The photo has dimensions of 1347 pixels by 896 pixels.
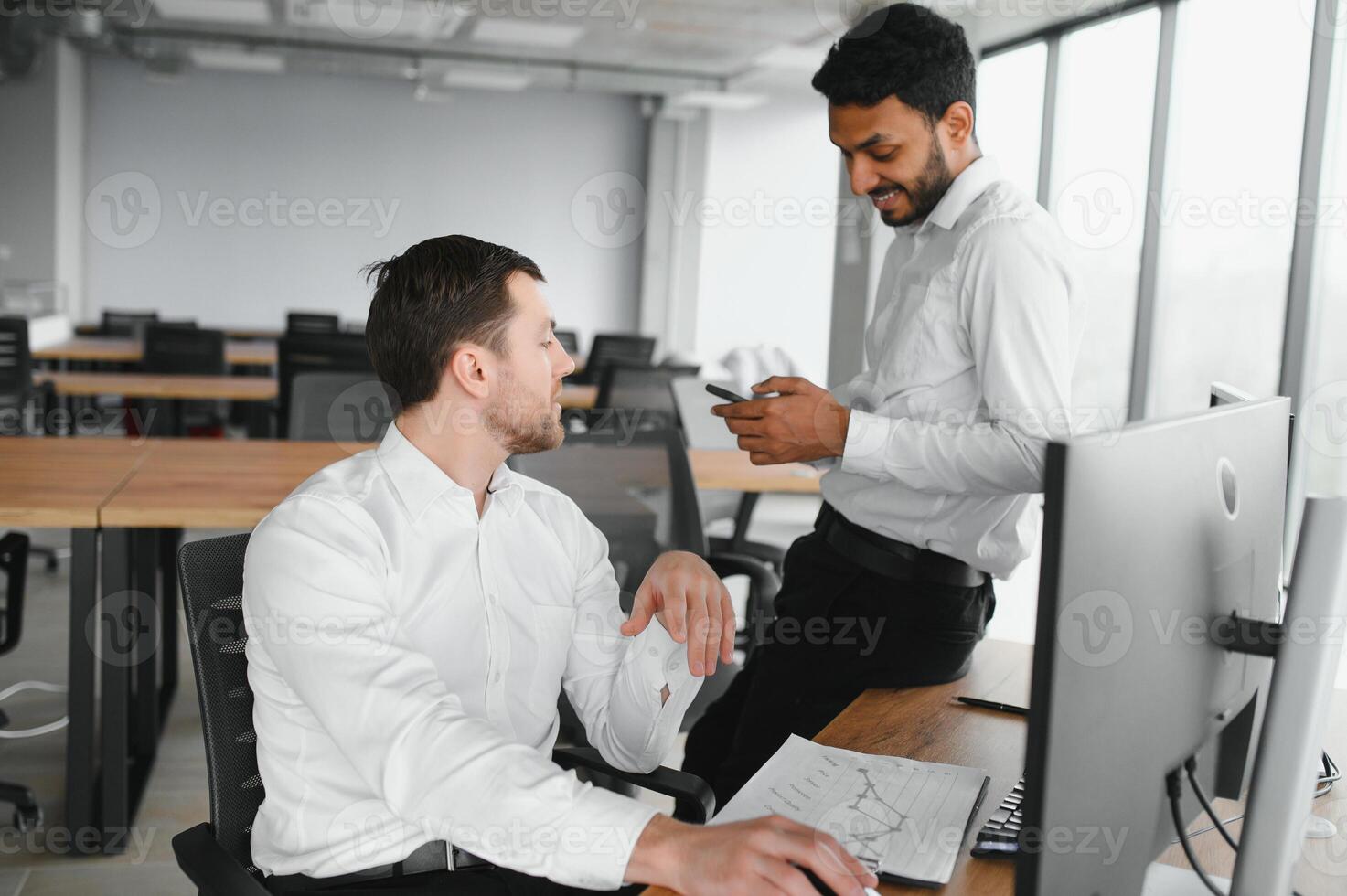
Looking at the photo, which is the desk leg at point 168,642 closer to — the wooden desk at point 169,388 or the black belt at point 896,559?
the wooden desk at point 169,388

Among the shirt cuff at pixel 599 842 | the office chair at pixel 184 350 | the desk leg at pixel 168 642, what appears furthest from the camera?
the office chair at pixel 184 350

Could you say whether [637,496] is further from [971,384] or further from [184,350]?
[184,350]

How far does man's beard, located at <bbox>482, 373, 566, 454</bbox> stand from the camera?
1.38 metres

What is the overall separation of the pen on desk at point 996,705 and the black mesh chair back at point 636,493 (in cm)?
84

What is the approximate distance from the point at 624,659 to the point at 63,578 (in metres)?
4.20

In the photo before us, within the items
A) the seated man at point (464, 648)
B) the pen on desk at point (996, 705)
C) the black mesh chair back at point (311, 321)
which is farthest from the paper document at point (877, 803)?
the black mesh chair back at point (311, 321)

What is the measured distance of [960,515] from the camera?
169cm

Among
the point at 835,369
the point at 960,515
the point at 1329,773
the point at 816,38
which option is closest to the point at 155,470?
the point at 960,515

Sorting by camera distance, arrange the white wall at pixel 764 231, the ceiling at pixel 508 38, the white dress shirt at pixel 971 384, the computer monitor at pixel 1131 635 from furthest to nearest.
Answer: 1. the white wall at pixel 764 231
2. the ceiling at pixel 508 38
3. the white dress shirt at pixel 971 384
4. the computer monitor at pixel 1131 635

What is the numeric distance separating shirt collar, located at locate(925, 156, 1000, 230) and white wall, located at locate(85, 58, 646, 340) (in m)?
9.48

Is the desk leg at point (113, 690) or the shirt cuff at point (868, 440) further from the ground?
the shirt cuff at point (868, 440)

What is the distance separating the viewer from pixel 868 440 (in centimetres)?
164

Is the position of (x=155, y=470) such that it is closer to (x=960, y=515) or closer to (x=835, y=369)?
(x=960, y=515)

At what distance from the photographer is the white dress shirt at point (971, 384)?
157cm
